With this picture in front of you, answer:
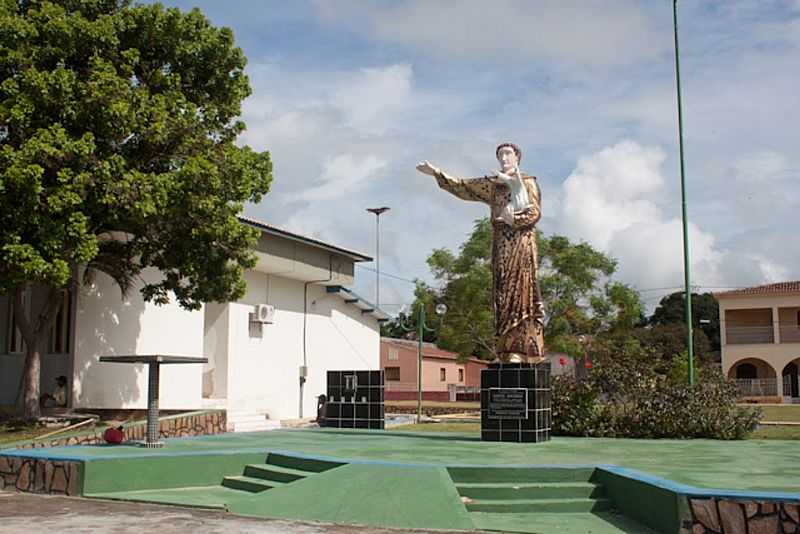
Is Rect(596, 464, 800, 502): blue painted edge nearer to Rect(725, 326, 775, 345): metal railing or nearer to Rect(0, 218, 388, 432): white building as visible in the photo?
Rect(0, 218, 388, 432): white building

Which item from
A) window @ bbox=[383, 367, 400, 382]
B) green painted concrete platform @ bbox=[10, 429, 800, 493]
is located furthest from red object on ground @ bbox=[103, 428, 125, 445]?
window @ bbox=[383, 367, 400, 382]

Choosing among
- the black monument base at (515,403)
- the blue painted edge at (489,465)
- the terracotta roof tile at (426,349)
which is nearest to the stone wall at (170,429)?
the blue painted edge at (489,465)

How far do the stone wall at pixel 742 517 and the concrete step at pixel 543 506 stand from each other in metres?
1.83

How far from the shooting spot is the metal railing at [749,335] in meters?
47.1

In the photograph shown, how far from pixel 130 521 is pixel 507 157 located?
31.4 feet

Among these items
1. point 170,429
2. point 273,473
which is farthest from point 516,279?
point 170,429

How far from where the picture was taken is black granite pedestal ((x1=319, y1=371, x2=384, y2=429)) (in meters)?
19.1

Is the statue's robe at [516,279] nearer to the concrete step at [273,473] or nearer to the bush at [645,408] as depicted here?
the bush at [645,408]

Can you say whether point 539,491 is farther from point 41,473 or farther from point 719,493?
point 41,473

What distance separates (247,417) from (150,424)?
32.5 feet

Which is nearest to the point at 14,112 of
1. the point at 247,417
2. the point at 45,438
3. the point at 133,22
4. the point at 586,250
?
the point at 133,22

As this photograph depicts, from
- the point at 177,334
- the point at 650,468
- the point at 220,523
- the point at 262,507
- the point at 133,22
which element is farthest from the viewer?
the point at 177,334

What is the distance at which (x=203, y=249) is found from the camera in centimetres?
1770

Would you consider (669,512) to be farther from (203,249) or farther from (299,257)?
(299,257)
